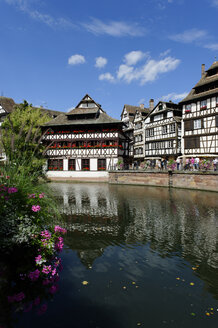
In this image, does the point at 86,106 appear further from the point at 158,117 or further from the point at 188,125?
the point at 188,125

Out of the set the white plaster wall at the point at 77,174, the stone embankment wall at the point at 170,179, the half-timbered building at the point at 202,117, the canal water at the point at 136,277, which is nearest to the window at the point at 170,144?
the half-timbered building at the point at 202,117

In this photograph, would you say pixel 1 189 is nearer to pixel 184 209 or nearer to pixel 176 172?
pixel 184 209

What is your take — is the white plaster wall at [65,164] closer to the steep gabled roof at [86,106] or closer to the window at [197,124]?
the steep gabled roof at [86,106]

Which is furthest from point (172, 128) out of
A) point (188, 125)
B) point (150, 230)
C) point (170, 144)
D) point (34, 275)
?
point (34, 275)

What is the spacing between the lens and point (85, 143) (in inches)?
1581

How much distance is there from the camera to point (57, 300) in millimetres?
4789

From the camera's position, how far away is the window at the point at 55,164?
40.7 metres

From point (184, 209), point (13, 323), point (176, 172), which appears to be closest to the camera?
point (13, 323)

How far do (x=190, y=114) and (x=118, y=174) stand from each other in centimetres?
1403

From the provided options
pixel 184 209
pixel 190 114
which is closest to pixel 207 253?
pixel 184 209

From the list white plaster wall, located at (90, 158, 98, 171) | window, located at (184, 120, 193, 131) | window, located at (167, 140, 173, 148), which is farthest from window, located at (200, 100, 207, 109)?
white plaster wall, located at (90, 158, 98, 171)

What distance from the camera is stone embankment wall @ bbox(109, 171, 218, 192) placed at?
2488 centimetres

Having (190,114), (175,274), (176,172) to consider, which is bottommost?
(175,274)

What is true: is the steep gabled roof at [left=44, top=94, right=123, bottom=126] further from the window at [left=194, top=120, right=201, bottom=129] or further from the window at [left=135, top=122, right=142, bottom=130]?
the window at [left=194, top=120, right=201, bottom=129]
